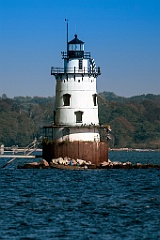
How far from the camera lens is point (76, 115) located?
268ft

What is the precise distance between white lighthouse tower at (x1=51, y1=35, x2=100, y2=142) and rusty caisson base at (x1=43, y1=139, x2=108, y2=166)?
798 millimetres

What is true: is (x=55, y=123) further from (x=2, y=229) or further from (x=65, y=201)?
(x=2, y=229)

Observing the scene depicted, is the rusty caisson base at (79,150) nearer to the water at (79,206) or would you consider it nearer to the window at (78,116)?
the window at (78,116)

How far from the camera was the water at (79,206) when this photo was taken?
41156 mm

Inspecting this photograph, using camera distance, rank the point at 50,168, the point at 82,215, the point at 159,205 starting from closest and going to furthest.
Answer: the point at 82,215 → the point at 159,205 → the point at 50,168

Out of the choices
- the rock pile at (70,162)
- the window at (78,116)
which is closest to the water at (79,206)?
the rock pile at (70,162)

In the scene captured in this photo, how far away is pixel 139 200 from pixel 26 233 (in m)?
14.2

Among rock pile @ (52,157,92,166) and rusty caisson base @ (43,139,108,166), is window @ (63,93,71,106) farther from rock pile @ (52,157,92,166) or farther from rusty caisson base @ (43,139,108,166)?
rock pile @ (52,157,92,166)

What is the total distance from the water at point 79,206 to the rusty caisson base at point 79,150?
247 inches

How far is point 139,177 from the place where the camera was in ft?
243

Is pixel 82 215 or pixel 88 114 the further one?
pixel 88 114

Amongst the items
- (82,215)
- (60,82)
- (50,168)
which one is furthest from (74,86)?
(82,215)

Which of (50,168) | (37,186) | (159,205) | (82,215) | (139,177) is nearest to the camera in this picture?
(82,215)

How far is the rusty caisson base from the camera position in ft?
A: 265
